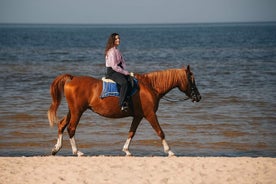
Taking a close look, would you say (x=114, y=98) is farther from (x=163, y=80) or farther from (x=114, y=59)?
(x=163, y=80)

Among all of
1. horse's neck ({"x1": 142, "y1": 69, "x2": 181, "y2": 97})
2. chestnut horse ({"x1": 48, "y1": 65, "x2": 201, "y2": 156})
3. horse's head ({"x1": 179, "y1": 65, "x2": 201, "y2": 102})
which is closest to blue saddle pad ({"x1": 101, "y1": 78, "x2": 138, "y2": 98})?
chestnut horse ({"x1": 48, "y1": 65, "x2": 201, "y2": 156})

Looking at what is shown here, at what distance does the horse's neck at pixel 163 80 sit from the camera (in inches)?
500

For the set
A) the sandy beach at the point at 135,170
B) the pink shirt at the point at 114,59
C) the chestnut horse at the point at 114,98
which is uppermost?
→ the pink shirt at the point at 114,59

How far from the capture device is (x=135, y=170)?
1090 centimetres

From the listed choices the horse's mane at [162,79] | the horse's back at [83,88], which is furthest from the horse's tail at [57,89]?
the horse's mane at [162,79]

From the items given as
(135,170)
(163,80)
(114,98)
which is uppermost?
(163,80)

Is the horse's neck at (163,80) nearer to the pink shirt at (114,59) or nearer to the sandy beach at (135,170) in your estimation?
the pink shirt at (114,59)

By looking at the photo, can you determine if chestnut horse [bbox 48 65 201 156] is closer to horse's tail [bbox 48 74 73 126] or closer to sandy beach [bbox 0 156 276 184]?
horse's tail [bbox 48 74 73 126]

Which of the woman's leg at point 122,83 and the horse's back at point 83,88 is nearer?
the woman's leg at point 122,83

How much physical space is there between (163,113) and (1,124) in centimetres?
522

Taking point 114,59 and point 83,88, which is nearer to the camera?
point 114,59

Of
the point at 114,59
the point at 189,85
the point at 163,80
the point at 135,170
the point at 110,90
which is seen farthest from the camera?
the point at 189,85

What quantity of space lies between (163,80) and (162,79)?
30 mm

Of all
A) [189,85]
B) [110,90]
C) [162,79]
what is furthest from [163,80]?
[110,90]
